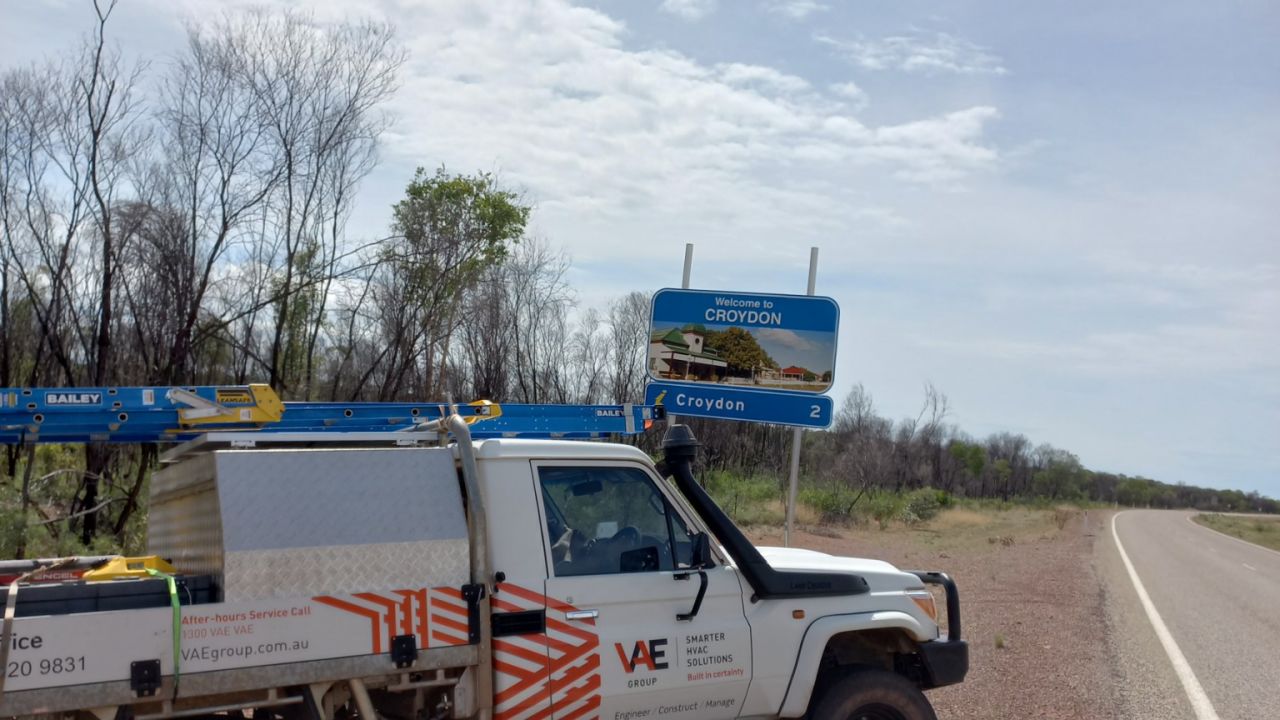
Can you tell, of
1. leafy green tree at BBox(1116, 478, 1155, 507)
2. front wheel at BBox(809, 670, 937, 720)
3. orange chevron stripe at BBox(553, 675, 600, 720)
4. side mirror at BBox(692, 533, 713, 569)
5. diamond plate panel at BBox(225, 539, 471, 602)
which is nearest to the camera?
diamond plate panel at BBox(225, 539, 471, 602)

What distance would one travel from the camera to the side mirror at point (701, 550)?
5.52 meters

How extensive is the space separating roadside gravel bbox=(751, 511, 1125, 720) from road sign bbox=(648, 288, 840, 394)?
327cm

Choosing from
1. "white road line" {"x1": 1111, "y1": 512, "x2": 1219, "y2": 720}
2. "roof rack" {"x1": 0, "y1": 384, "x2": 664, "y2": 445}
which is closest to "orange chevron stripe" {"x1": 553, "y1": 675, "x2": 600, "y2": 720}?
"roof rack" {"x1": 0, "y1": 384, "x2": 664, "y2": 445}

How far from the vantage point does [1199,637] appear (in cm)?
1351

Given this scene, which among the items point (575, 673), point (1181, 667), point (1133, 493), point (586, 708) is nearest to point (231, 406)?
point (575, 673)

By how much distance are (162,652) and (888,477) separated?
179ft

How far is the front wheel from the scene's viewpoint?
235 inches

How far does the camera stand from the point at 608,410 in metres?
6.70

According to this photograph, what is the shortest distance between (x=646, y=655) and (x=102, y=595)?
247 cm

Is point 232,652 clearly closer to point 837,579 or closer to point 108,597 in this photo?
point 108,597

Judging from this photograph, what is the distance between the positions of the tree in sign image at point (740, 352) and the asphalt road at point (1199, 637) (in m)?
4.42

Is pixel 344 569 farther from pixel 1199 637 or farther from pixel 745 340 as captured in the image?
pixel 1199 637

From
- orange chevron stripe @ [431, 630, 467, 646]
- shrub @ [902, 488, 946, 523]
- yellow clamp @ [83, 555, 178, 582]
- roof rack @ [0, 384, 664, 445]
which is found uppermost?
roof rack @ [0, 384, 664, 445]

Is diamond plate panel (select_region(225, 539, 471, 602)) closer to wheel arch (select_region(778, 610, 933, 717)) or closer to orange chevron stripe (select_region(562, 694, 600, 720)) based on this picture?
orange chevron stripe (select_region(562, 694, 600, 720))
